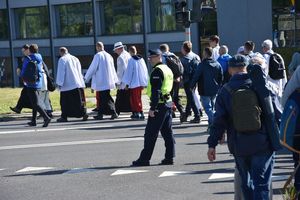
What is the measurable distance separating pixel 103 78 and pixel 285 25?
711 inches

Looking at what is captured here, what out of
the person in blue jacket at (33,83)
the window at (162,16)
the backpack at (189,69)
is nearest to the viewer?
the backpack at (189,69)

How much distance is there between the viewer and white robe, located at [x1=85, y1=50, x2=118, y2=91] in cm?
1908

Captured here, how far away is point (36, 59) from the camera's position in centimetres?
1762

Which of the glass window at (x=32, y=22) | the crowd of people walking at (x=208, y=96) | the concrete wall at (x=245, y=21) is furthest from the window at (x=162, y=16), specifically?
the crowd of people walking at (x=208, y=96)

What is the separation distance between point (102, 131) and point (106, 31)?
105 ft

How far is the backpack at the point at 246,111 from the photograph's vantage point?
7.32 m

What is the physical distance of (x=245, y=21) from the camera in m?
36.0

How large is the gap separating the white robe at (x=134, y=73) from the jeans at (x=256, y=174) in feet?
36.0

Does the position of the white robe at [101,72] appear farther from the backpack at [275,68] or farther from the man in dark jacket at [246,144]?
the man in dark jacket at [246,144]

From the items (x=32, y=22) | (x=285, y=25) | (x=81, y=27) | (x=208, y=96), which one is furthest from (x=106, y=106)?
(x=32, y=22)

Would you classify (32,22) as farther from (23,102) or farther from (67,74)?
(67,74)

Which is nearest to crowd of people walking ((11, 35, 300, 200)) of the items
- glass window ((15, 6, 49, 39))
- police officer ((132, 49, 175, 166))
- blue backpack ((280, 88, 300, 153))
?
police officer ((132, 49, 175, 166))

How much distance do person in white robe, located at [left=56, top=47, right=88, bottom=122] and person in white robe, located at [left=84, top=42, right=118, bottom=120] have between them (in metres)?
0.37

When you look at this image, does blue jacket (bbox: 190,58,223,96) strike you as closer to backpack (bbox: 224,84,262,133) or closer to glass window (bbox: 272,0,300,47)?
backpack (bbox: 224,84,262,133)
